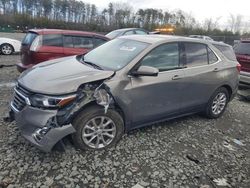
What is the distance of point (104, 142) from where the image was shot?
371 centimetres

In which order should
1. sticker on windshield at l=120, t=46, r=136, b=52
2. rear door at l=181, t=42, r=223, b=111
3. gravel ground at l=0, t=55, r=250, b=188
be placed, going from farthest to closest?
rear door at l=181, t=42, r=223, b=111
sticker on windshield at l=120, t=46, r=136, b=52
gravel ground at l=0, t=55, r=250, b=188

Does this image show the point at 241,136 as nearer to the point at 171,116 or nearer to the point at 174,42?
the point at 171,116

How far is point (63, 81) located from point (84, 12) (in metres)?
61.6

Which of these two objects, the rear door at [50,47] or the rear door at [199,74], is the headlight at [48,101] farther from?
the rear door at [50,47]

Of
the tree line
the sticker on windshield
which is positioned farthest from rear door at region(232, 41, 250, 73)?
the tree line

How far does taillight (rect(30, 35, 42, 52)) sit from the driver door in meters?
3.77

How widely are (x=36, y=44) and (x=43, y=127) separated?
4.04m

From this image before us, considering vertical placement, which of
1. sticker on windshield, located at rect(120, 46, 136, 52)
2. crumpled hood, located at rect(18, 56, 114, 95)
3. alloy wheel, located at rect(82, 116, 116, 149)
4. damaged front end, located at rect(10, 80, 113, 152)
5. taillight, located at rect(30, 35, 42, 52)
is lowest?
alloy wheel, located at rect(82, 116, 116, 149)

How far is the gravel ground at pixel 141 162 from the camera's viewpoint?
3.10 m

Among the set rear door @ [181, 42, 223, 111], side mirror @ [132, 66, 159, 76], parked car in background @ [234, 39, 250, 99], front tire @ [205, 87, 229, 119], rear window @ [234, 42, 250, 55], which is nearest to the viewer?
side mirror @ [132, 66, 159, 76]

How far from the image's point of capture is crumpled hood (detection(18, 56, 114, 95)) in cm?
326

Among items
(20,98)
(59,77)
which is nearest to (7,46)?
(20,98)

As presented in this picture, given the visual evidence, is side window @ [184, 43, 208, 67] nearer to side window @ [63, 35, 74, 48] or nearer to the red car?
the red car

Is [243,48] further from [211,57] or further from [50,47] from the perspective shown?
[50,47]
